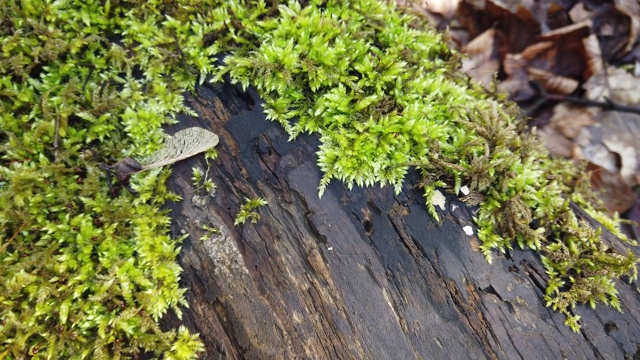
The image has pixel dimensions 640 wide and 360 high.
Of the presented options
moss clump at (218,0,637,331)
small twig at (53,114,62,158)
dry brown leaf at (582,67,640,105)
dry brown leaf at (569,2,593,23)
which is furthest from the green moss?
dry brown leaf at (569,2,593,23)

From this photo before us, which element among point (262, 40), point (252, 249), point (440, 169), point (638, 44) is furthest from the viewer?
point (638, 44)

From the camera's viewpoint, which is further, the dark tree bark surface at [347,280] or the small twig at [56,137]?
the small twig at [56,137]

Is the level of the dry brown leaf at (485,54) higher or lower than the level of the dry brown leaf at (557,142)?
higher

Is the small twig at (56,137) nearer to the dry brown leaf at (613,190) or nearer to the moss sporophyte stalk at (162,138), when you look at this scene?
the moss sporophyte stalk at (162,138)

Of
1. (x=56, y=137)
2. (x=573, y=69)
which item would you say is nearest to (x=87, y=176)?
(x=56, y=137)

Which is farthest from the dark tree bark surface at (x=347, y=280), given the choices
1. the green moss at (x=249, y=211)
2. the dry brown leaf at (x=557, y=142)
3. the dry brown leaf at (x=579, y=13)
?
the dry brown leaf at (x=579, y=13)

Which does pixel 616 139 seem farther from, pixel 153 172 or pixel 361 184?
pixel 153 172

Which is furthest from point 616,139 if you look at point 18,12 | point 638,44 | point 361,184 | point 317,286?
point 18,12
